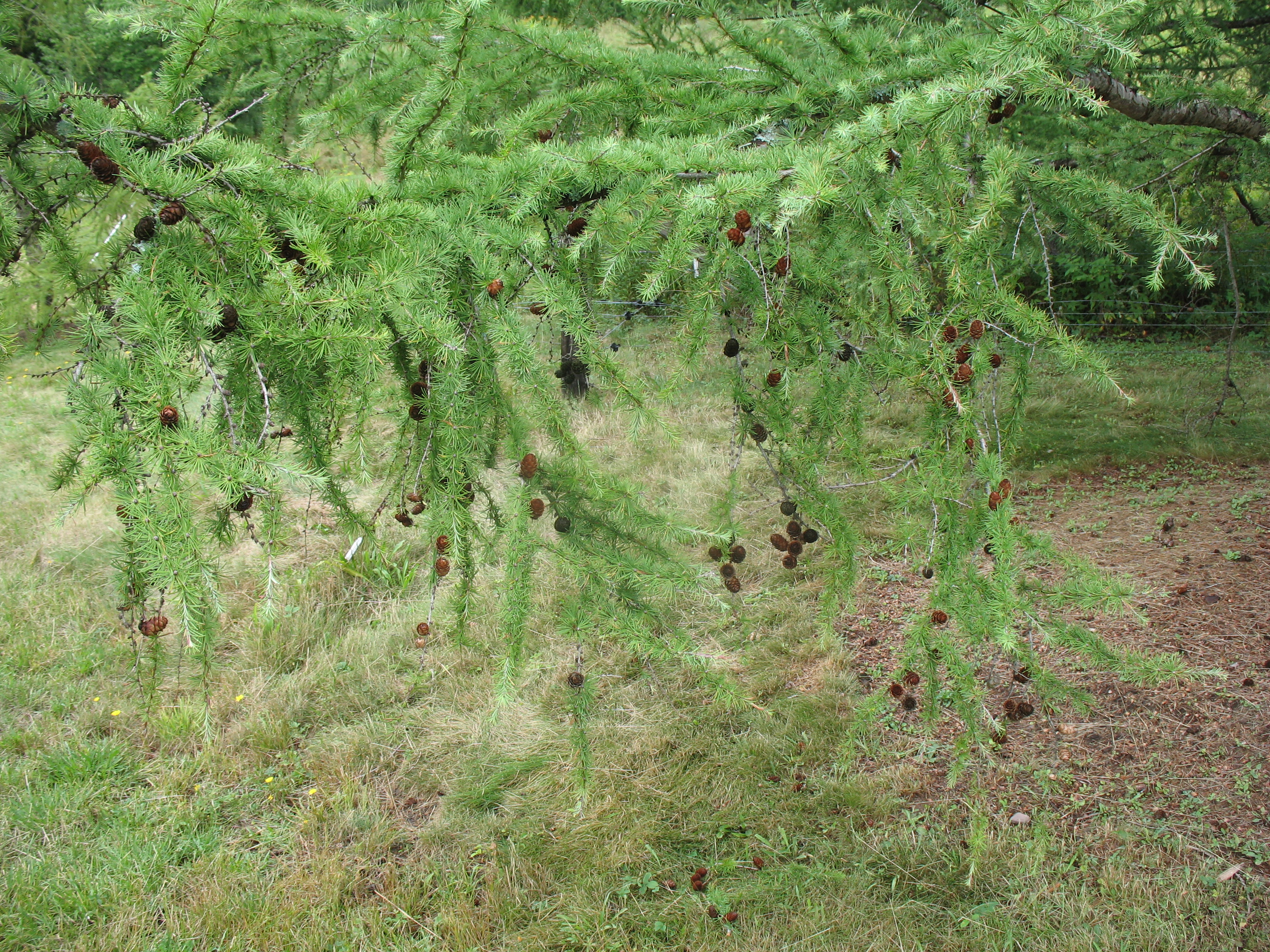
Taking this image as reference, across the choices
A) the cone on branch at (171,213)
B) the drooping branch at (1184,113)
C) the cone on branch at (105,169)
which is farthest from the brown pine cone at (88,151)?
the drooping branch at (1184,113)

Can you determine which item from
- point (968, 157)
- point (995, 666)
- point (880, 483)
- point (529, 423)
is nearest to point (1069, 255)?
point (995, 666)

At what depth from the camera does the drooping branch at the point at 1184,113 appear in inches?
128

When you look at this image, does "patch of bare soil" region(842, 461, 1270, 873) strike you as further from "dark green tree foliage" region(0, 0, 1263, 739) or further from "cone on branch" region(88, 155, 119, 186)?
"cone on branch" region(88, 155, 119, 186)

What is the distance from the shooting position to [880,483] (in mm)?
2178

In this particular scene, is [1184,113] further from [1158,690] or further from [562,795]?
[562,795]

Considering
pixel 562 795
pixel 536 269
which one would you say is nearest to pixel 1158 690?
pixel 562 795

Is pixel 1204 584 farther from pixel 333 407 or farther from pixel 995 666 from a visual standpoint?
pixel 333 407

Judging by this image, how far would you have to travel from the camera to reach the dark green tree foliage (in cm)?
141

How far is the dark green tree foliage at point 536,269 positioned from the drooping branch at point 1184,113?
59 cm

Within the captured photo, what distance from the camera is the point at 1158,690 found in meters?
3.54

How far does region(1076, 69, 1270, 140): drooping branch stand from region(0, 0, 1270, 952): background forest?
7 cm

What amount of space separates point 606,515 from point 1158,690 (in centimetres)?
291

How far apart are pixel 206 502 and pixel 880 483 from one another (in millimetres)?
5280

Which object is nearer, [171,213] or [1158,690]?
[171,213]
